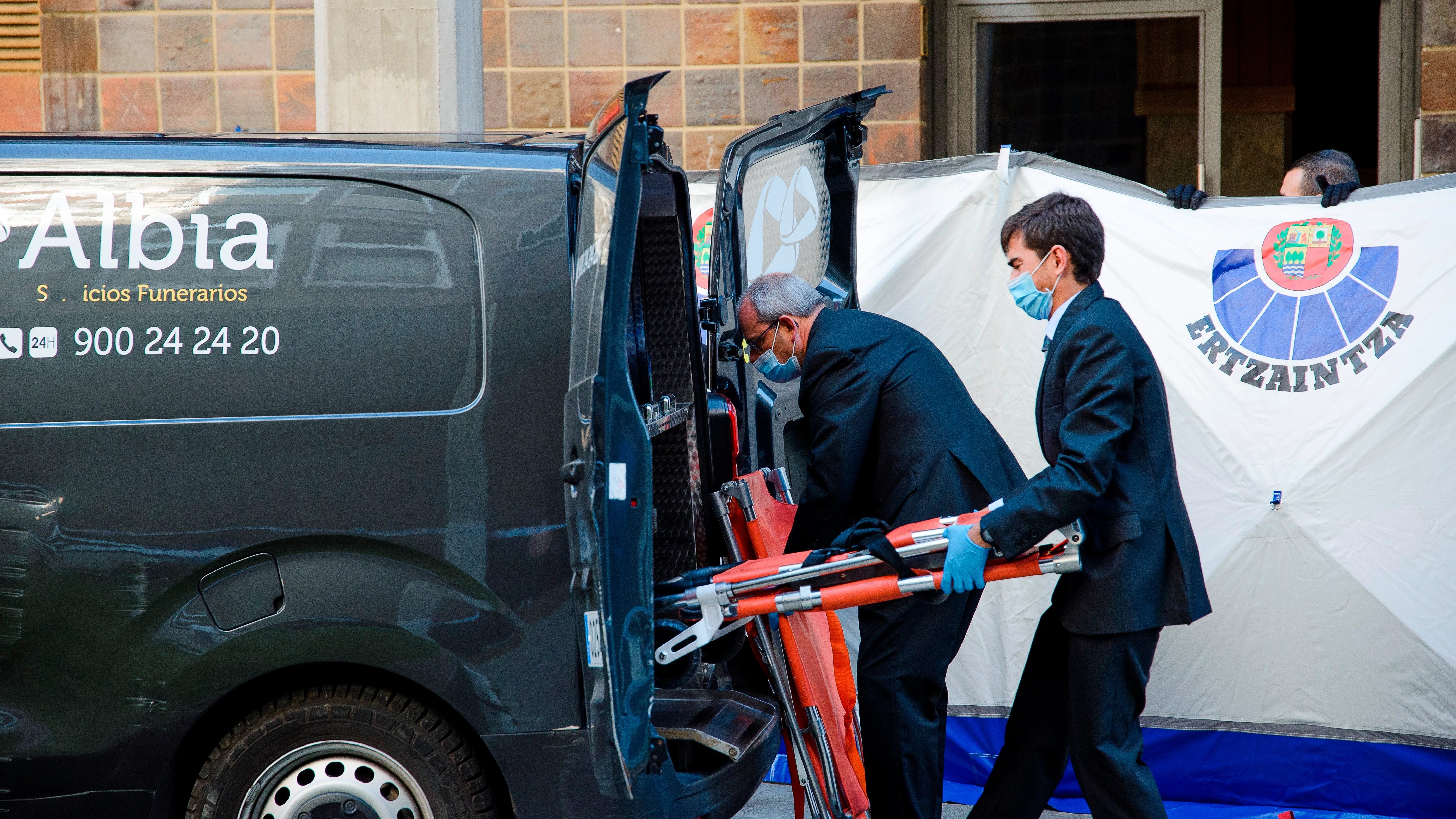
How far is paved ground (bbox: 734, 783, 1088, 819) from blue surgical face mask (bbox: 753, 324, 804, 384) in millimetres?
1386

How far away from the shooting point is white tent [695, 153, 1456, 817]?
13.1 ft

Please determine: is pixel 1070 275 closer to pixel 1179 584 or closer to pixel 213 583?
pixel 1179 584

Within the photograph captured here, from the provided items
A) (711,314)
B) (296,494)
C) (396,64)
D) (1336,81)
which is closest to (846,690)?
(711,314)

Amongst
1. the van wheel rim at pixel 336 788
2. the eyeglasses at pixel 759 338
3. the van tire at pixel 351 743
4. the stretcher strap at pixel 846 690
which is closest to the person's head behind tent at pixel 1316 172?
the eyeglasses at pixel 759 338

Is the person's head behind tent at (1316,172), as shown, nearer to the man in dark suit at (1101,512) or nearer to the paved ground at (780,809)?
the man in dark suit at (1101,512)

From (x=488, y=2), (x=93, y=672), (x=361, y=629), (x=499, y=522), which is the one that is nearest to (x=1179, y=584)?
(x=499, y=522)

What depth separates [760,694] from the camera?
3.87 m

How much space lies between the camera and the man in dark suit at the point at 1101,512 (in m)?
3.01

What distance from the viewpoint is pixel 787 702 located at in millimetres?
3391

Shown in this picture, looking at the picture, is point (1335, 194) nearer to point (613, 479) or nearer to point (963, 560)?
point (963, 560)

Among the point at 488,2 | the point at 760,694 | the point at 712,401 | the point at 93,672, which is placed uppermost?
the point at 488,2

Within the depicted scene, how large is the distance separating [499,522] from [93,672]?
0.96m

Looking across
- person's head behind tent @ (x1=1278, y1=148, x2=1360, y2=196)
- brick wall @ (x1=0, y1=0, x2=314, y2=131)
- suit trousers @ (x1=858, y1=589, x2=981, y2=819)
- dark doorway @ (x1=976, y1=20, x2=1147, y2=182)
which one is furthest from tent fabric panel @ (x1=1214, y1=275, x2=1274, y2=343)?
brick wall @ (x1=0, y1=0, x2=314, y2=131)

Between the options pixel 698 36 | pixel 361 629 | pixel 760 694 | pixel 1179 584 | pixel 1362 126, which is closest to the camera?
pixel 361 629
